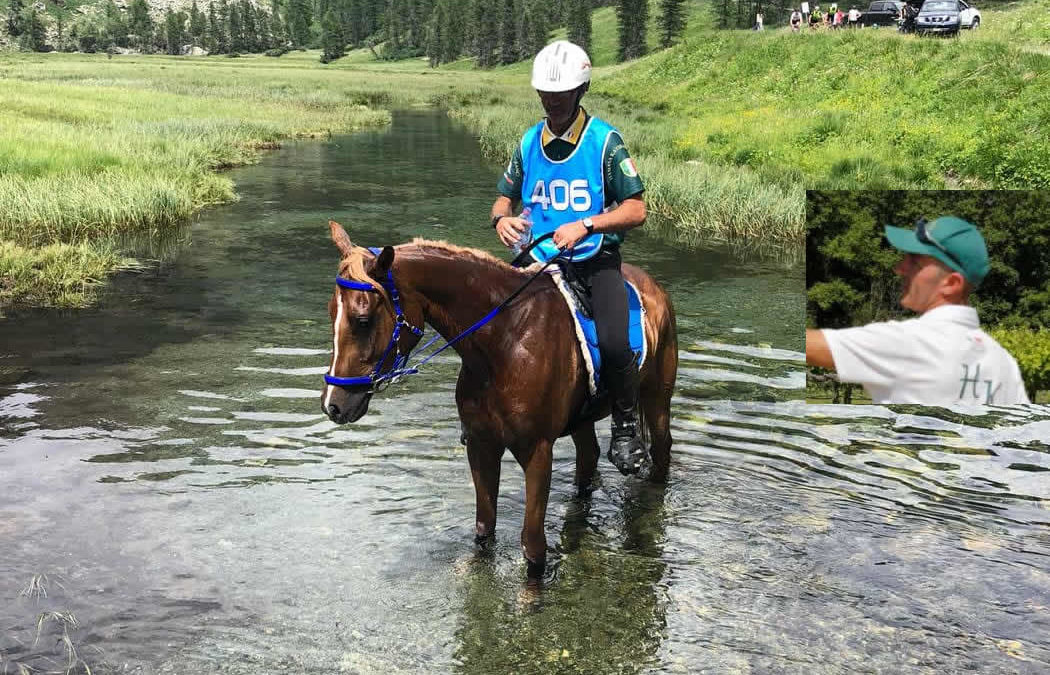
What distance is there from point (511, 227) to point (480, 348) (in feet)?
3.28

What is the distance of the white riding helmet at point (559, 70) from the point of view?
19.4ft

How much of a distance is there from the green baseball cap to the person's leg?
3716mm

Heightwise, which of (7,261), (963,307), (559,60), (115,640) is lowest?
(115,640)

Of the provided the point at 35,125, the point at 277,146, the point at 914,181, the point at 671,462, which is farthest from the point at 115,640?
the point at 277,146

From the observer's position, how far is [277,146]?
42.1m

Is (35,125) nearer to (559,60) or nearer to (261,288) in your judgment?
(261,288)

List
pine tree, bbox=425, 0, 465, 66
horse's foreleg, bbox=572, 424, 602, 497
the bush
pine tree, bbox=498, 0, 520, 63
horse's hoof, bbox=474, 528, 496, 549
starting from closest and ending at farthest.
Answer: the bush < horse's hoof, bbox=474, 528, 496, 549 < horse's foreleg, bbox=572, 424, 602, 497 < pine tree, bbox=498, 0, 520, 63 < pine tree, bbox=425, 0, 465, 66

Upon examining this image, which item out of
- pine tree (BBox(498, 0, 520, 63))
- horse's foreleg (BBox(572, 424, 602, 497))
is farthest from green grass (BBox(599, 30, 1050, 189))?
pine tree (BBox(498, 0, 520, 63))

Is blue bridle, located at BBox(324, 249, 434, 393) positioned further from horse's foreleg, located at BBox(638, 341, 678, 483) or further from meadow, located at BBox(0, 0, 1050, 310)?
meadow, located at BBox(0, 0, 1050, 310)

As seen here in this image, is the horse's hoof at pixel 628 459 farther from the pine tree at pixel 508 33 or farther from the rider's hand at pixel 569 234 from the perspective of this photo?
the pine tree at pixel 508 33

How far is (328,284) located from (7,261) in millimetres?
5468

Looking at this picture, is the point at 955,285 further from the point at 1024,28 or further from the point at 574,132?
the point at 1024,28

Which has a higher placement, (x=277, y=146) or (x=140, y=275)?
(x=277, y=146)

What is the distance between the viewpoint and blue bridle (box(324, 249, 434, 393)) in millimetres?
5078
